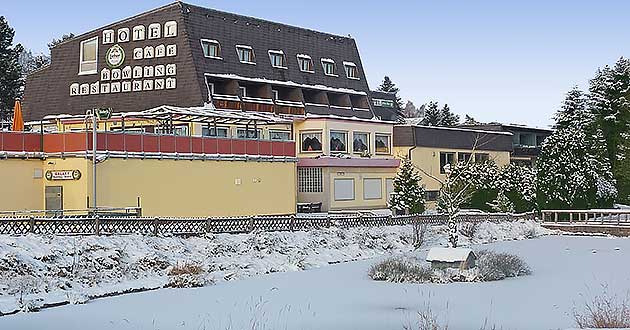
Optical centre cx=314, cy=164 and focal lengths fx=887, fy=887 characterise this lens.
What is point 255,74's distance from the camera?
5028 cm

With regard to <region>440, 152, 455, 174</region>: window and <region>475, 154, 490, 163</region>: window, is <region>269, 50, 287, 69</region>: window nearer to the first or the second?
<region>440, 152, 455, 174</region>: window

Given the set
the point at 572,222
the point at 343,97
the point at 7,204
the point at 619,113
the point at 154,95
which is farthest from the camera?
the point at 619,113

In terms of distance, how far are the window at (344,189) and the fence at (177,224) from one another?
32.7 ft

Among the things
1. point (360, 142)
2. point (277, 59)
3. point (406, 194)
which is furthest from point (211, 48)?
point (406, 194)

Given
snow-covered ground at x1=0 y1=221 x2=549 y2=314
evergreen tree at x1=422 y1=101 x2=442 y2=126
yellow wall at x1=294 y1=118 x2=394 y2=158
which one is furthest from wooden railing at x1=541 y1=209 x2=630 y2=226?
evergreen tree at x1=422 y1=101 x2=442 y2=126

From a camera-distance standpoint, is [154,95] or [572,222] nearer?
[572,222]

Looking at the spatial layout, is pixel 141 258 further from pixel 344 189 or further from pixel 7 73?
pixel 7 73

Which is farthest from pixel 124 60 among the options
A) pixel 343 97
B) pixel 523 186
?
pixel 523 186

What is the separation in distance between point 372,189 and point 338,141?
3957mm

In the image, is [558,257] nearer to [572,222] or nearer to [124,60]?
[572,222]

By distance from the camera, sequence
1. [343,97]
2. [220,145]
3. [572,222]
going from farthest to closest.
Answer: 1. [343,97]
2. [572,222]
3. [220,145]

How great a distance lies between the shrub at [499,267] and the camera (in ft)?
86.0

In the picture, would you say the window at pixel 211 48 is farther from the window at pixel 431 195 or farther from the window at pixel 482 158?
the window at pixel 482 158

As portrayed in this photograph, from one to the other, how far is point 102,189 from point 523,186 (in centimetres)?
2660
